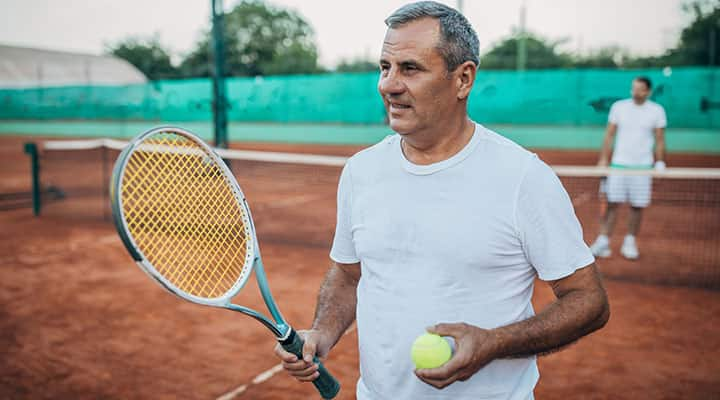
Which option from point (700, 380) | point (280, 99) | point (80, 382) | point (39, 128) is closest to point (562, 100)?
point (280, 99)

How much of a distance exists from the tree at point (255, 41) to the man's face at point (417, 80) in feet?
129

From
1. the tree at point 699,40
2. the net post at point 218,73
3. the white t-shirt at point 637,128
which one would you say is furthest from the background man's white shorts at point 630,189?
the tree at point 699,40

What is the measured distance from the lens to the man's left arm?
5.12ft

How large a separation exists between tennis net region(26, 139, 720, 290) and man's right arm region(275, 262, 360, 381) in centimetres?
524

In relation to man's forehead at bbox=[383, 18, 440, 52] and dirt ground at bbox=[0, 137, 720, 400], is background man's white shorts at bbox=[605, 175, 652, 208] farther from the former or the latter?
man's forehead at bbox=[383, 18, 440, 52]

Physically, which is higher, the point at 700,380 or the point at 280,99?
the point at 280,99

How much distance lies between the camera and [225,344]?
4.80 metres

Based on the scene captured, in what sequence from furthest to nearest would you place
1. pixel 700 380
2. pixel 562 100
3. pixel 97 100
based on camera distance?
pixel 97 100 → pixel 562 100 → pixel 700 380

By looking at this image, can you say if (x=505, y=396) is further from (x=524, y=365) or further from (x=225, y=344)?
(x=225, y=344)

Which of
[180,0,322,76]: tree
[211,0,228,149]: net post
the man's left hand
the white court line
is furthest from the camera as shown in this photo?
[180,0,322,76]: tree

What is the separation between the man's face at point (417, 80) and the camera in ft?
5.66

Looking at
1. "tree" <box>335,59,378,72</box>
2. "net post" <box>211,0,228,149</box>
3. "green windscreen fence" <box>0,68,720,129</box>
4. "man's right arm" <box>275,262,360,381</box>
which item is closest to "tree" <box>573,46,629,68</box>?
"green windscreen fence" <box>0,68,720,129</box>

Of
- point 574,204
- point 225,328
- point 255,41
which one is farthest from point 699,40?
point 255,41

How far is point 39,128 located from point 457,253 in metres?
34.7
